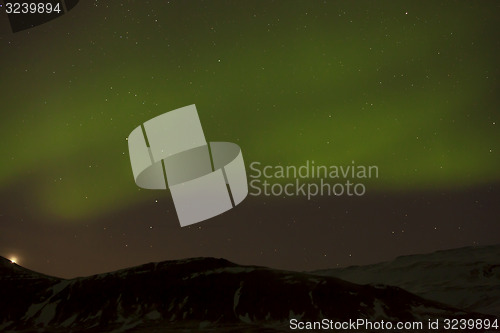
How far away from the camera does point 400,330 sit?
95.1 meters

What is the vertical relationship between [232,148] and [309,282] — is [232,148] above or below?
above

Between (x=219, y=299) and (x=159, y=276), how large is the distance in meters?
28.2

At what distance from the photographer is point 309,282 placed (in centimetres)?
13125

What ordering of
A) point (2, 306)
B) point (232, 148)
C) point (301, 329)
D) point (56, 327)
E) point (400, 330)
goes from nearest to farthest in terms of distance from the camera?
point (232, 148)
point (400, 330)
point (301, 329)
point (56, 327)
point (2, 306)

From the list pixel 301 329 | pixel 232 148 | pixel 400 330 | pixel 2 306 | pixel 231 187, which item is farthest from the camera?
pixel 2 306

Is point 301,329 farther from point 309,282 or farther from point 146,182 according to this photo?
point 146,182

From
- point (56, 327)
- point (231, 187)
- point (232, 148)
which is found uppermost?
point (232, 148)

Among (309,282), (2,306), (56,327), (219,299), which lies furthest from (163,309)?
(2,306)

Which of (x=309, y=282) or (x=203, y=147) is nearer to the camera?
(x=203, y=147)

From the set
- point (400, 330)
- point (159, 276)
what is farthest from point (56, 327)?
point (400, 330)

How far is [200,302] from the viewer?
5089 inches

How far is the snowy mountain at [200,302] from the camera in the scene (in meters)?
115

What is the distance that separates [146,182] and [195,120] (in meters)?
4.58

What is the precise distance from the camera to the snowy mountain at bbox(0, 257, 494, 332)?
11512cm
